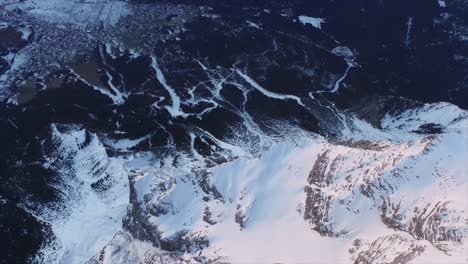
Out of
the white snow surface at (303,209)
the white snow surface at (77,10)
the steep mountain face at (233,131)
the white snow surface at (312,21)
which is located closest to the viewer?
the white snow surface at (303,209)

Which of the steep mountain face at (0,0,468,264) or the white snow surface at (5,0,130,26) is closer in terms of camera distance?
the steep mountain face at (0,0,468,264)

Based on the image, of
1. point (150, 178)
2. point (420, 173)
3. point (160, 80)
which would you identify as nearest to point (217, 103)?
point (160, 80)

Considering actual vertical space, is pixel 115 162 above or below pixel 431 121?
below

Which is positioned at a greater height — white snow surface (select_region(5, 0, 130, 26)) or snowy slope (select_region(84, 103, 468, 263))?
snowy slope (select_region(84, 103, 468, 263))

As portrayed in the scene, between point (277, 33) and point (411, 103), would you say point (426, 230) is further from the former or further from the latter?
point (277, 33)

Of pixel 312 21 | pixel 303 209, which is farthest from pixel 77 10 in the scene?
pixel 303 209

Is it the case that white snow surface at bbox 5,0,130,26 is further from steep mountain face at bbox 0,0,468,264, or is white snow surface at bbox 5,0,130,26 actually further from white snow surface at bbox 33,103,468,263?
white snow surface at bbox 33,103,468,263

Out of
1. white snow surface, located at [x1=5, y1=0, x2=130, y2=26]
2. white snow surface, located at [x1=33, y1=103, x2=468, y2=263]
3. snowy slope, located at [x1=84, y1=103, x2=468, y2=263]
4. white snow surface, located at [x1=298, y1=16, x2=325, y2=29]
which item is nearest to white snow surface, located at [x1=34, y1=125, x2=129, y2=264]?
white snow surface, located at [x1=33, y1=103, x2=468, y2=263]

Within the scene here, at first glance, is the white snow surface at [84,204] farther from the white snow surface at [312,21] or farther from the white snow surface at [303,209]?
the white snow surface at [312,21]

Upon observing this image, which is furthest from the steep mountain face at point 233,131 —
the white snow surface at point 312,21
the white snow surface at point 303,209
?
the white snow surface at point 312,21
